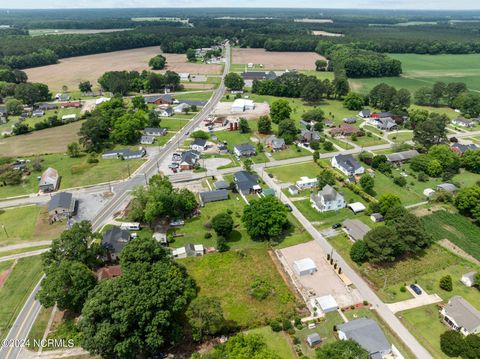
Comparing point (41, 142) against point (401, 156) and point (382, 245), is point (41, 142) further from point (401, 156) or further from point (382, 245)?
point (401, 156)

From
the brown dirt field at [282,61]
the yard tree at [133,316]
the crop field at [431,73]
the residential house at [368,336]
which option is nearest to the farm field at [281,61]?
the brown dirt field at [282,61]

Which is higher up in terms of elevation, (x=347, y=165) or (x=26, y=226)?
(x=347, y=165)

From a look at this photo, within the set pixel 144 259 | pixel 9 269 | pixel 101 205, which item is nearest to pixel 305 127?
pixel 101 205

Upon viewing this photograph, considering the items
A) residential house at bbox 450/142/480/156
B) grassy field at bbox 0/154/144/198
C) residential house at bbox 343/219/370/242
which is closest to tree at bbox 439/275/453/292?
residential house at bbox 343/219/370/242

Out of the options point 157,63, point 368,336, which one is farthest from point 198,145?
point 157,63

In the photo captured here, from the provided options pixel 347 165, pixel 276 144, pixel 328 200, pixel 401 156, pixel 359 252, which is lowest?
pixel 276 144

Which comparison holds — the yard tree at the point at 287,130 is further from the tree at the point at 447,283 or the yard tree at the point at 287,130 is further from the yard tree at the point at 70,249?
the yard tree at the point at 70,249
